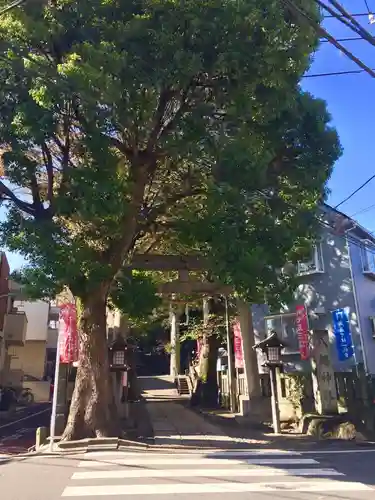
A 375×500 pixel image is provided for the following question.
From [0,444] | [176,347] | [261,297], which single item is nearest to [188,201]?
[261,297]

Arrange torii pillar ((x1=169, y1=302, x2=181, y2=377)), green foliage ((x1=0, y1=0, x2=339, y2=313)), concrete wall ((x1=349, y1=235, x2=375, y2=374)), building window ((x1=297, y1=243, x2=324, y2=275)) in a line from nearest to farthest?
green foliage ((x1=0, y1=0, x2=339, y2=313)) → concrete wall ((x1=349, y1=235, x2=375, y2=374)) → building window ((x1=297, y1=243, x2=324, y2=275)) → torii pillar ((x1=169, y1=302, x2=181, y2=377))

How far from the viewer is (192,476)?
811 cm

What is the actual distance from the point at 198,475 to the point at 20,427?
44.9 ft

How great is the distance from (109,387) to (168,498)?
5.80 meters

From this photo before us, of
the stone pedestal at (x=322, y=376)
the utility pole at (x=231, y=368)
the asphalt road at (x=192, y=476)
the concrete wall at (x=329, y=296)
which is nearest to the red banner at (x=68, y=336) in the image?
the asphalt road at (x=192, y=476)

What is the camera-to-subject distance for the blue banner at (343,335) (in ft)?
57.9

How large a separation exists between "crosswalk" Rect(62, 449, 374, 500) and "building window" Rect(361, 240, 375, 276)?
34.6 ft

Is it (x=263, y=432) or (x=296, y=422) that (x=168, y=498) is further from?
(x=296, y=422)

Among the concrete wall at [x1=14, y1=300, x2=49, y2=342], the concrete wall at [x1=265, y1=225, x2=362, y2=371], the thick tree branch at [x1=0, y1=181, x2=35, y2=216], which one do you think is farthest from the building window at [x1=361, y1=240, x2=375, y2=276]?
the concrete wall at [x1=14, y1=300, x2=49, y2=342]

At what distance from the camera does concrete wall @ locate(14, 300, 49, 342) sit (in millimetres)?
Answer: 37031

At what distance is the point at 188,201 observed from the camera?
13.9 meters

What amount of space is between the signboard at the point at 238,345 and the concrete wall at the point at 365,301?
4814mm

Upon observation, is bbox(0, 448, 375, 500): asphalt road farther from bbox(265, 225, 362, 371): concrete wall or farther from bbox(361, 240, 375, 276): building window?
bbox(361, 240, 375, 276): building window

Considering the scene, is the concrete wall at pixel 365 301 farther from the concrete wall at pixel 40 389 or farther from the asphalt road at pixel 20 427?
the concrete wall at pixel 40 389
